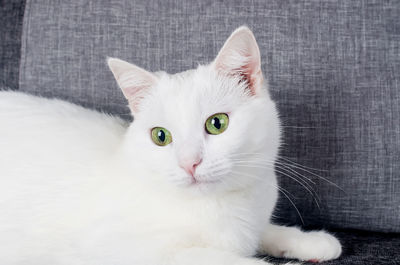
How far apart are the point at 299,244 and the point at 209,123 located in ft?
1.69

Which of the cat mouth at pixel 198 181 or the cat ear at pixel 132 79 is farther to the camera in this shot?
the cat ear at pixel 132 79

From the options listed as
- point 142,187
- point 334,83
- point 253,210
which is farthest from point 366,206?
point 142,187

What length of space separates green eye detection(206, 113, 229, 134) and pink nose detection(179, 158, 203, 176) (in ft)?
0.37

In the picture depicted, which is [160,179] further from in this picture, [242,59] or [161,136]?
[242,59]

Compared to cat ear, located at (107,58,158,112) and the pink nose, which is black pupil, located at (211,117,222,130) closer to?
the pink nose

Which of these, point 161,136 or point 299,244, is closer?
point 161,136

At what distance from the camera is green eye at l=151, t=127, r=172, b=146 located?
1.25 m

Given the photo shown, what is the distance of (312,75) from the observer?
5.46 ft

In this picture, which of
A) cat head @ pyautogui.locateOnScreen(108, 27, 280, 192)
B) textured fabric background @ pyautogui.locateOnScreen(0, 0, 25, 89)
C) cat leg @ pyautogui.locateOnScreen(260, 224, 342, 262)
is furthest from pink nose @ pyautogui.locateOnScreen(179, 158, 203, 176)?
textured fabric background @ pyautogui.locateOnScreen(0, 0, 25, 89)

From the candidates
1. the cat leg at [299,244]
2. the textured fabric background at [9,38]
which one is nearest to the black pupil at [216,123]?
the cat leg at [299,244]

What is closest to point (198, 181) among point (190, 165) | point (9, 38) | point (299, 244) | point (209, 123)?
point (190, 165)

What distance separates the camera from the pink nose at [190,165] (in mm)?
1114

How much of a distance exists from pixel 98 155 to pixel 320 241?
2.46 ft

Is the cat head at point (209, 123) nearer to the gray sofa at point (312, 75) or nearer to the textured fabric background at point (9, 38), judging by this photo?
the gray sofa at point (312, 75)
